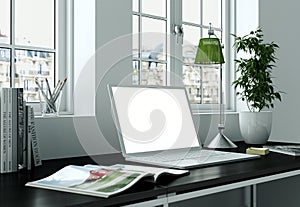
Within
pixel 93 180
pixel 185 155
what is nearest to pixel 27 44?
pixel 185 155

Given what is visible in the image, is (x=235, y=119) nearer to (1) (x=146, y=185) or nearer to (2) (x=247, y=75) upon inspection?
(2) (x=247, y=75)

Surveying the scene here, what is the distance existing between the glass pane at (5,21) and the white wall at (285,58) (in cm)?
177

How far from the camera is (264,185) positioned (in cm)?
258

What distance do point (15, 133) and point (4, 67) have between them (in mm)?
525

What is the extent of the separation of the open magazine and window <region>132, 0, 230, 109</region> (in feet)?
3.45

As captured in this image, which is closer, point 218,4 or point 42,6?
point 42,6

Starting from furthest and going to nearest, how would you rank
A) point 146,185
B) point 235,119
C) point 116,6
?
point 235,119 → point 116,6 → point 146,185

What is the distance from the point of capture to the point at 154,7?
272cm

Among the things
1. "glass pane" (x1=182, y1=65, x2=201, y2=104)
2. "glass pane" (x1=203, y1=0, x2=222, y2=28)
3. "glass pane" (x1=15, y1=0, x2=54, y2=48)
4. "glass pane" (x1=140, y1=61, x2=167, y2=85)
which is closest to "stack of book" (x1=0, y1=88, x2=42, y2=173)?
"glass pane" (x1=15, y1=0, x2=54, y2=48)

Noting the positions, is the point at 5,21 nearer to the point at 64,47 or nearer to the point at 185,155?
the point at 64,47

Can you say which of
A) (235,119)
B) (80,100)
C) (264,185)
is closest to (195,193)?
(80,100)

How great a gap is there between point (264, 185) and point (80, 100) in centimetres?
111

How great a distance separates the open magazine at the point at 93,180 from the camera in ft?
4.04

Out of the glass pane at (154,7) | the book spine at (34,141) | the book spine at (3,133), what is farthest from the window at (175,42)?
the book spine at (3,133)
